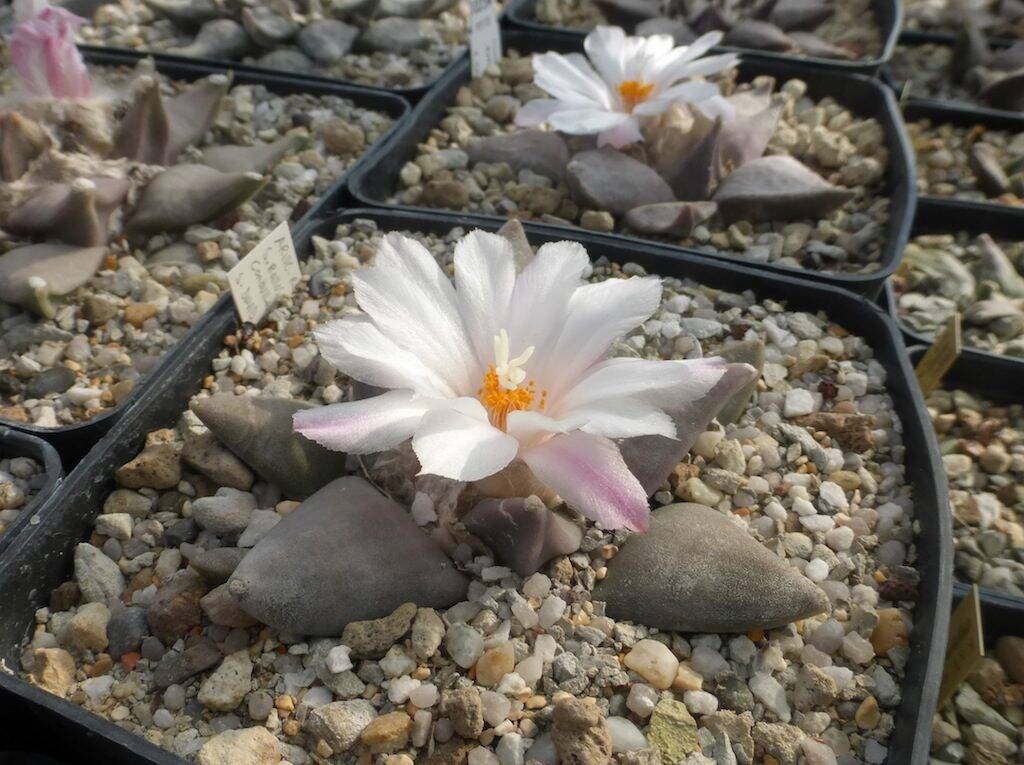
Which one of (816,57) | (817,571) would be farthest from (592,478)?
(816,57)

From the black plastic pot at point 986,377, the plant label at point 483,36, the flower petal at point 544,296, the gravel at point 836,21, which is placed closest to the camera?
the flower petal at point 544,296

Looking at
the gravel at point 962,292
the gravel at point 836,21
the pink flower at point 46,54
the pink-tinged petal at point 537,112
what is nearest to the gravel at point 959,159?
the gravel at point 962,292

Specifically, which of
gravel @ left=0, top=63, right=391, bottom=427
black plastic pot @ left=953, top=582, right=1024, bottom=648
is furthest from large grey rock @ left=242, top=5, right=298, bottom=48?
black plastic pot @ left=953, top=582, right=1024, bottom=648

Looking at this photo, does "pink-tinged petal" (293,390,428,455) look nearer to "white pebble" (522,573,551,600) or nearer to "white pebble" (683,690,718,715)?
"white pebble" (522,573,551,600)

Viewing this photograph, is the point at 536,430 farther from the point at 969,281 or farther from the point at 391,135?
the point at 969,281

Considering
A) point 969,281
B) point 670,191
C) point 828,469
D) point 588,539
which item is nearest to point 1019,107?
point 969,281

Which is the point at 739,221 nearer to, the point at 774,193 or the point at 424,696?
the point at 774,193

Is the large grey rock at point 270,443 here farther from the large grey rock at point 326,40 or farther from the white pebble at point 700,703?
the large grey rock at point 326,40
